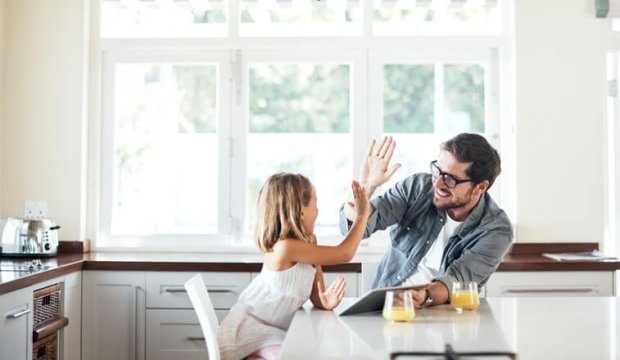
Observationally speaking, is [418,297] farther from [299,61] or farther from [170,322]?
[299,61]

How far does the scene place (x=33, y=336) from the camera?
340 centimetres

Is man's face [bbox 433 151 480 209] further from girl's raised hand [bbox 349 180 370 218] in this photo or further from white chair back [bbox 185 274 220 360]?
white chair back [bbox 185 274 220 360]

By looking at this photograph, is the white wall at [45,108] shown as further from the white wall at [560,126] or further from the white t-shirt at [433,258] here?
the white wall at [560,126]

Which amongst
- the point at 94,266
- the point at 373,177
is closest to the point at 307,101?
the point at 94,266

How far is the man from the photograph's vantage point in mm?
2615

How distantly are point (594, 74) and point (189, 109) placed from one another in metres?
2.29

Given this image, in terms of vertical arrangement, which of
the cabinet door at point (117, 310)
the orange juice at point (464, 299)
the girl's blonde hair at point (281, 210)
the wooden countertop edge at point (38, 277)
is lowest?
the cabinet door at point (117, 310)

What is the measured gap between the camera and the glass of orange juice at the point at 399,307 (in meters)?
2.25

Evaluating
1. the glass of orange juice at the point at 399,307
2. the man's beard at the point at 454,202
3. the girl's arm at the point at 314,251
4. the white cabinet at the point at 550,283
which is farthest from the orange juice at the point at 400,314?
the white cabinet at the point at 550,283

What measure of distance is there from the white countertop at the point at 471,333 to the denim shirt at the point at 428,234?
0.48 ft

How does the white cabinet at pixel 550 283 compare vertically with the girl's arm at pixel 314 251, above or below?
below

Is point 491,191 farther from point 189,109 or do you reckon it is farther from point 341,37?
point 189,109

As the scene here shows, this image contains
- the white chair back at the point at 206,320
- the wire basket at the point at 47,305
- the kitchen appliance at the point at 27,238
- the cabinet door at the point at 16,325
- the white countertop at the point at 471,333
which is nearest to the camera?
the white countertop at the point at 471,333

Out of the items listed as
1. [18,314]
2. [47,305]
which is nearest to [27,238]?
[47,305]
